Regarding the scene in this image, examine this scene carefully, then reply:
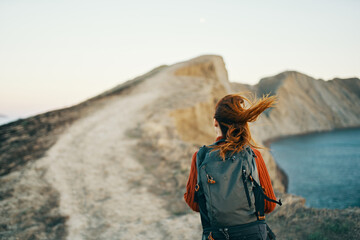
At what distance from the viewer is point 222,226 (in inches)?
73.7

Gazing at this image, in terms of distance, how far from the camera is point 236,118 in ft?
6.47

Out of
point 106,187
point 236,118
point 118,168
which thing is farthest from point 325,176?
point 236,118

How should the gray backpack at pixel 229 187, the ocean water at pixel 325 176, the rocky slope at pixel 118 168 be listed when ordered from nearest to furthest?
the gray backpack at pixel 229 187, the rocky slope at pixel 118 168, the ocean water at pixel 325 176

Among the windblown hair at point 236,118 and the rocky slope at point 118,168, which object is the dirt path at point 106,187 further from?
the windblown hair at point 236,118

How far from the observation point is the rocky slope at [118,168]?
17.3 ft

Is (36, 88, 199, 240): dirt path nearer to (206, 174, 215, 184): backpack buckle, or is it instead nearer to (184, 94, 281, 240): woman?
(184, 94, 281, 240): woman

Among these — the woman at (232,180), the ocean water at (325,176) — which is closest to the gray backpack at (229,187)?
the woman at (232,180)

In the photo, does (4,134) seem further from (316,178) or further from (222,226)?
(316,178)

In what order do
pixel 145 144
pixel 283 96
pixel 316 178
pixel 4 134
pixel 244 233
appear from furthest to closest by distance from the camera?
pixel 283 96 < pixel 316 178 < pixel 4 134 < pixel 145 144 < pixel 244 233

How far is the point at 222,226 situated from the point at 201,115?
1052 cm

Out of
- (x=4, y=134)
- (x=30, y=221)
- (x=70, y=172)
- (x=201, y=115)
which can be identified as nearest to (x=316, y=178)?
(x=201, y=115)

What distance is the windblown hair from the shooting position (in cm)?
192

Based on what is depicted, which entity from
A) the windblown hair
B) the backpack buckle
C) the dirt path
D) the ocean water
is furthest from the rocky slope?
the windblown hair

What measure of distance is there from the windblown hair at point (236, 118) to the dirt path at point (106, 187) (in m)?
3.67
